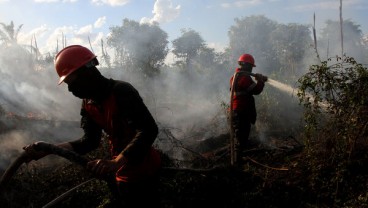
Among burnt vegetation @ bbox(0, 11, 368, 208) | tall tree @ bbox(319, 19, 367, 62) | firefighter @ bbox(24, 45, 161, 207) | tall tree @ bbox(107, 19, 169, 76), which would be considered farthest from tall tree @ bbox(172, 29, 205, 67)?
firefighter @ bbox(24, 45, 161, 207)

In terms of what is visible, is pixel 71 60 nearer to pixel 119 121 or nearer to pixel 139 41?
pixel 119 121

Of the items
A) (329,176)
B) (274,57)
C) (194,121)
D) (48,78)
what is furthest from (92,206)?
(274,57)

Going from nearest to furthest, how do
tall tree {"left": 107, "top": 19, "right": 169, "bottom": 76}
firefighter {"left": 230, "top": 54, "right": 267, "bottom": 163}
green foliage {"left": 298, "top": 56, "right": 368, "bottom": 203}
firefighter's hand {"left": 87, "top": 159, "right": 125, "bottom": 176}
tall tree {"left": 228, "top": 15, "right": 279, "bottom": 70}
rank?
firefighter's hand {"left": 87, "top": 159, "right": 125, "bottom": 176} < green foliage {"left": 298, "top": 56, "right": 368, "bottom": 203} < firefighter {"left": 230, "top": 54, "right": 267, "bottom": 163} < tall tree {"left": 107, "top": 19, "right": 169, "bottom": 76} < tall tree {"left": 228, "top": 15, "right": 279, "bottom": 70}

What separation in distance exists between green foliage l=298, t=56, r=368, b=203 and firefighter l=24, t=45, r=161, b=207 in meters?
2.67

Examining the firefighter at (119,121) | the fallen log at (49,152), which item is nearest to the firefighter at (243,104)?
the firefighter at (119,121)

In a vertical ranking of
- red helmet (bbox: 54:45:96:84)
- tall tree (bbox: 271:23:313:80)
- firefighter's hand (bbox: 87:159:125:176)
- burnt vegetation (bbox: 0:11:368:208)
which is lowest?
burnt vegetation (bbox: 0:11:368:208)

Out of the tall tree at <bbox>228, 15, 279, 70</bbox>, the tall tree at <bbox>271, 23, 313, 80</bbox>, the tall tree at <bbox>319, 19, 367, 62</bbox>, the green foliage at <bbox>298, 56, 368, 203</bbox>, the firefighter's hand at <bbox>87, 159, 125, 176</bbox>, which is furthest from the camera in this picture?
the tall tree at <bbox>319, 19, 367, 62</bbox>

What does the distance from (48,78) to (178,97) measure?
957 cm

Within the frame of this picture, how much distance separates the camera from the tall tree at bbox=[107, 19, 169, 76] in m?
29.0

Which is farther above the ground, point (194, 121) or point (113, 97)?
point (113, 97)

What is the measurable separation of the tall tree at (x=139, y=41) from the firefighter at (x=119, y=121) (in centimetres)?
2476

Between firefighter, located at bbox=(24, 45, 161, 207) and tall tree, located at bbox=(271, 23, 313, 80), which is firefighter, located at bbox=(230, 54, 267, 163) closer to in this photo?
firefighter, located at bbox=(24, 45, 161, 207)

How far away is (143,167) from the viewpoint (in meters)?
2.60

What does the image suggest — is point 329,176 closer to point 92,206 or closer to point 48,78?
point 92,206
